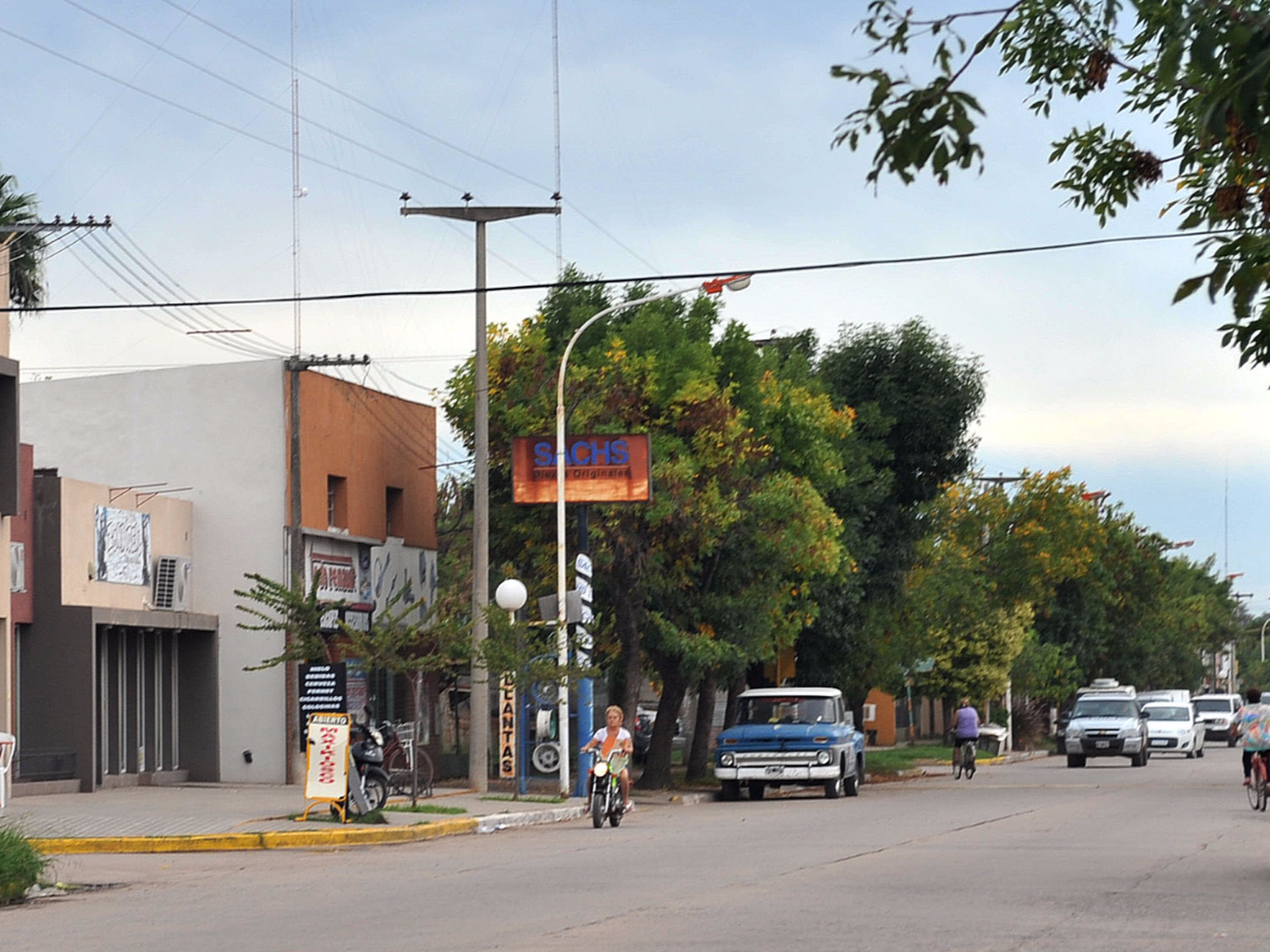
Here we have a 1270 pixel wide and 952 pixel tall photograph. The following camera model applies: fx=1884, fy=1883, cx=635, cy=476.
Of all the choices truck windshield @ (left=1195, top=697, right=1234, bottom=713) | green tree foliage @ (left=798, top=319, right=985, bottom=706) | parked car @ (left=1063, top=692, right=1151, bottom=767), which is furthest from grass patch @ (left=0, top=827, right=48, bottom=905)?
truck windshield @ (left=1195, top=697, right=1234, bottom=713)

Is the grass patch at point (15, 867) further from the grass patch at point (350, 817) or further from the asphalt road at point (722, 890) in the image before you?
the grass patch at point (350, 817)

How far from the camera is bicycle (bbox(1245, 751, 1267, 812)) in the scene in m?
25.6

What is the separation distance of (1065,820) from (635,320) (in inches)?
582

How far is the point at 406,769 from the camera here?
29.0 metres

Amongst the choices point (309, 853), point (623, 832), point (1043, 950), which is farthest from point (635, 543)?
point (1043, 950)

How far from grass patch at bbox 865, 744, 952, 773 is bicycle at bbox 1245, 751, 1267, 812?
70.7 feet

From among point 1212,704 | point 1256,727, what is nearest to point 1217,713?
point 1212,704

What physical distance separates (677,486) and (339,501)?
7.00m

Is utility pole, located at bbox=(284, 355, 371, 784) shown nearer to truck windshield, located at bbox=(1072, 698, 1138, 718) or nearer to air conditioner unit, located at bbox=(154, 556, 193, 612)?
air conditioner unit, located at bbox=(154, 556, 193, 612)

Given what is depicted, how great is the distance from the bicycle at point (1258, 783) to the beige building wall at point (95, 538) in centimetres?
1829

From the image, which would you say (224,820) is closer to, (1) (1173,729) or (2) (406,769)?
(2) (406,769)

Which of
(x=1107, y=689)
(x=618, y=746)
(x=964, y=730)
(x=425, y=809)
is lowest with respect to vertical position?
(x=964, y=730)

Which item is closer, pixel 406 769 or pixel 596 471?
pixel 406 769

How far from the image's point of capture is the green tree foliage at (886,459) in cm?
4197
